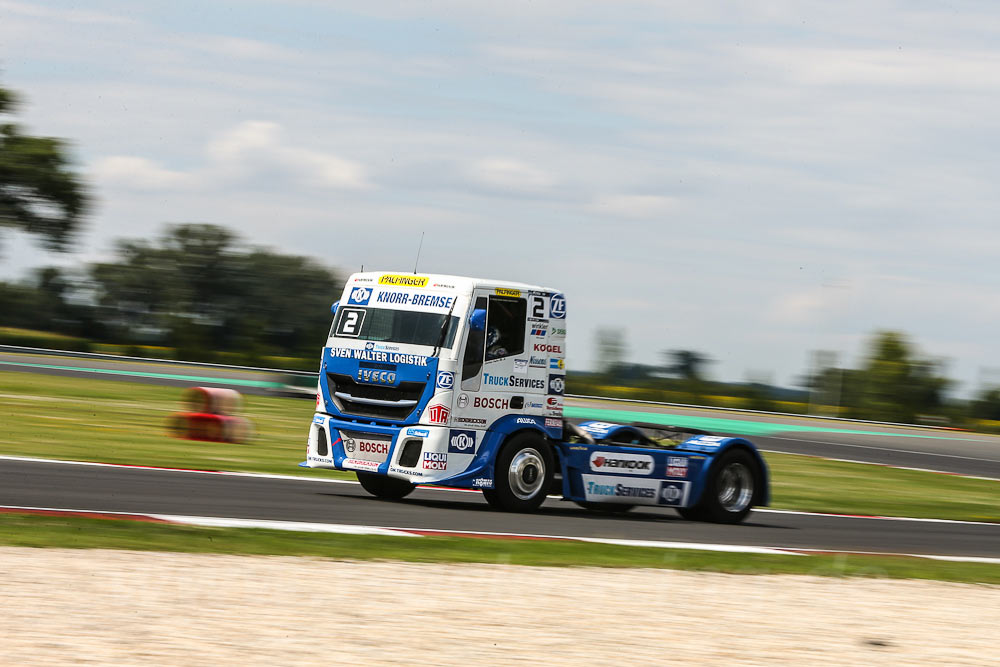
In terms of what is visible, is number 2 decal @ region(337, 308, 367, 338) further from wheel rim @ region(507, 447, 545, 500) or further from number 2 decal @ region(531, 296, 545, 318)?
wheel rim @ region(507, 447, 545, 500)

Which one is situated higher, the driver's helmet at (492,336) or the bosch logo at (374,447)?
the driver's helmet at (492,336)

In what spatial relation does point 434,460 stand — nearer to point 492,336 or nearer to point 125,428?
point 492,336

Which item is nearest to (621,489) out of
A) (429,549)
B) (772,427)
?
(429,549)

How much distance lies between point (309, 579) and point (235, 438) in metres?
14.3

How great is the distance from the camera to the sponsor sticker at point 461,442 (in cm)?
1408

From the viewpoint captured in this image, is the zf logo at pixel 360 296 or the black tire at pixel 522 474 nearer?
the black tire at pixel 522 474

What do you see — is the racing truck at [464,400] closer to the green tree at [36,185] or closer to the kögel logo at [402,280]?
the kögel logo at [402,280]

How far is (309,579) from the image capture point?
348 inches

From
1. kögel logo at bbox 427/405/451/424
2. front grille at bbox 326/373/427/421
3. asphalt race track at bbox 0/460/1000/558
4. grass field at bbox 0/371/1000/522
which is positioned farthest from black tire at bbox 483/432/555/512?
grass field at bbox 0/371/1000/522

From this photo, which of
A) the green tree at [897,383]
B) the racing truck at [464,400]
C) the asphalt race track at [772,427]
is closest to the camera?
the racing truck at [464,400]

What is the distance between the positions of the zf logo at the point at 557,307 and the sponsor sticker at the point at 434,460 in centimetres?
217

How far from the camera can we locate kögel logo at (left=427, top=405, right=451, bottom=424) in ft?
46.0

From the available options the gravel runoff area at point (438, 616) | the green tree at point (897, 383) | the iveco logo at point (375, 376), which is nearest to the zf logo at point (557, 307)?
the iveco logo at point (375, 376)

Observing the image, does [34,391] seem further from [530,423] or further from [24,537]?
[24,537]
